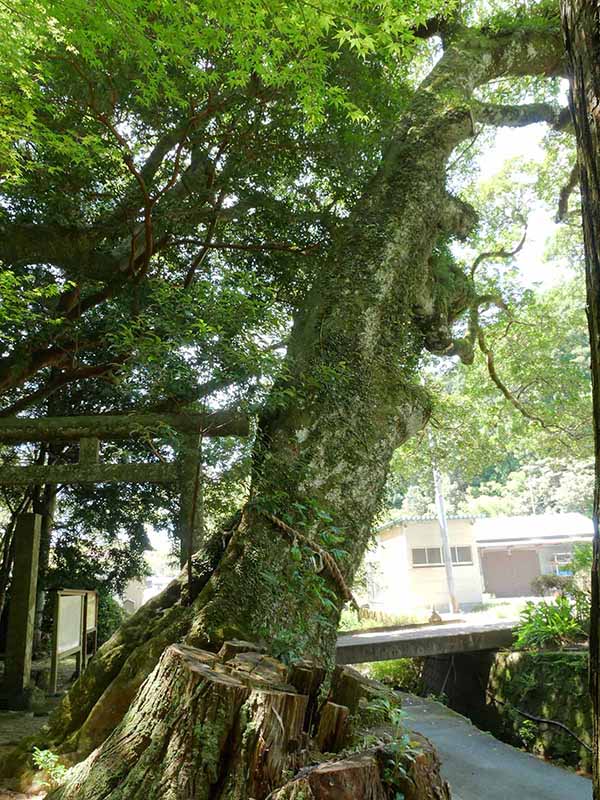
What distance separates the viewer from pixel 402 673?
1068 centimetres

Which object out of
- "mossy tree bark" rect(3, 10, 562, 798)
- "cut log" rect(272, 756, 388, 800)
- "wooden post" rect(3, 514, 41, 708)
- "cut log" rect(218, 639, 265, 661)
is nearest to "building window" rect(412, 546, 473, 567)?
"mossy tree bark" rect(3, 10, 562, 798)

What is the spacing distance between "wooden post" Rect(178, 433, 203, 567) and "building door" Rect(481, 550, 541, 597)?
23351mm

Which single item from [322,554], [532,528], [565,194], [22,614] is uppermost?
[565,194]

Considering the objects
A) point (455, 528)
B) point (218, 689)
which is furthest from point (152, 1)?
point (455, 528)

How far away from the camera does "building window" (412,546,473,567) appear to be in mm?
23281

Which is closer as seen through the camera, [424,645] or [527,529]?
[424,645]

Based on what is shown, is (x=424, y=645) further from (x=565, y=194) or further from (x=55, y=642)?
(x=565, y=194)

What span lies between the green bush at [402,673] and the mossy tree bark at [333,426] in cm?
652

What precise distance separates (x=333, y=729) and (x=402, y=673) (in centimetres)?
985

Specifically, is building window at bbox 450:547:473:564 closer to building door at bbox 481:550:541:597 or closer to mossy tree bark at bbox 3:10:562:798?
building door at bbox 481:550:541:597

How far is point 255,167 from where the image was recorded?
686cm

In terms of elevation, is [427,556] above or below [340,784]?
below

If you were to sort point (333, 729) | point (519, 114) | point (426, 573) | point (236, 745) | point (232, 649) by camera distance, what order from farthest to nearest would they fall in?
point (426, 573) < point (519, 114) < point (232, 649) < point (333, 729) < point (236, 745)

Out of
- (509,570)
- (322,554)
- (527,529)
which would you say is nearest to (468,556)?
(527,529)
